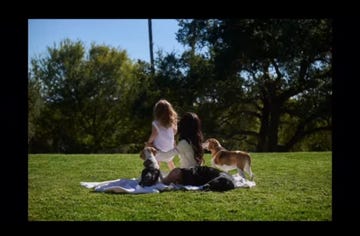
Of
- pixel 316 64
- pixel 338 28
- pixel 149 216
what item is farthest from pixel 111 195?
pixel 316 64

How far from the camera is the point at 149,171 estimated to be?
6.90 metres

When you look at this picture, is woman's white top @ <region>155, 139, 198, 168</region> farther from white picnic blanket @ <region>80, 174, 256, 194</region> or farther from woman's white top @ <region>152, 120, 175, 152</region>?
woman's white top @ <region>152, 120, 175, 152</region>

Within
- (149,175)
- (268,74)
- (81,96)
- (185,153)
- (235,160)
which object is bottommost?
(149,175)

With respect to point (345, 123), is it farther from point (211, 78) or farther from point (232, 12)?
point (211, 78)

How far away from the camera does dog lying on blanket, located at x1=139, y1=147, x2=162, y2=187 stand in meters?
6.87

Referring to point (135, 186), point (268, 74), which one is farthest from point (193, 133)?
point (268, 74)

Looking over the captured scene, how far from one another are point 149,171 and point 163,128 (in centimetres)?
115

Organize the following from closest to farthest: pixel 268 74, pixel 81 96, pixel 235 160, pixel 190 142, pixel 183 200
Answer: pixel 183 200, pixel 190 142, pixel 235 160, pixel 268 74, pixel 81 96

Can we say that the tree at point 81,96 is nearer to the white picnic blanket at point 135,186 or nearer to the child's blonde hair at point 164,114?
the child's blonde hair at point 164,114

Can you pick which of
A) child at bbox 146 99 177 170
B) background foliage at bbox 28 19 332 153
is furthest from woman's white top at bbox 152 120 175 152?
background foliage at bbox 28 19 332 153

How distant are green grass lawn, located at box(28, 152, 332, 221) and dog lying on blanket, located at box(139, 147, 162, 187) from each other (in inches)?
13.7

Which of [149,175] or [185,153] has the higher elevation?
[185,153]

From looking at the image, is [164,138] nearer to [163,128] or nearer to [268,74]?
[163,128]

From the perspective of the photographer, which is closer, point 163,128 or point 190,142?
point 190,142
